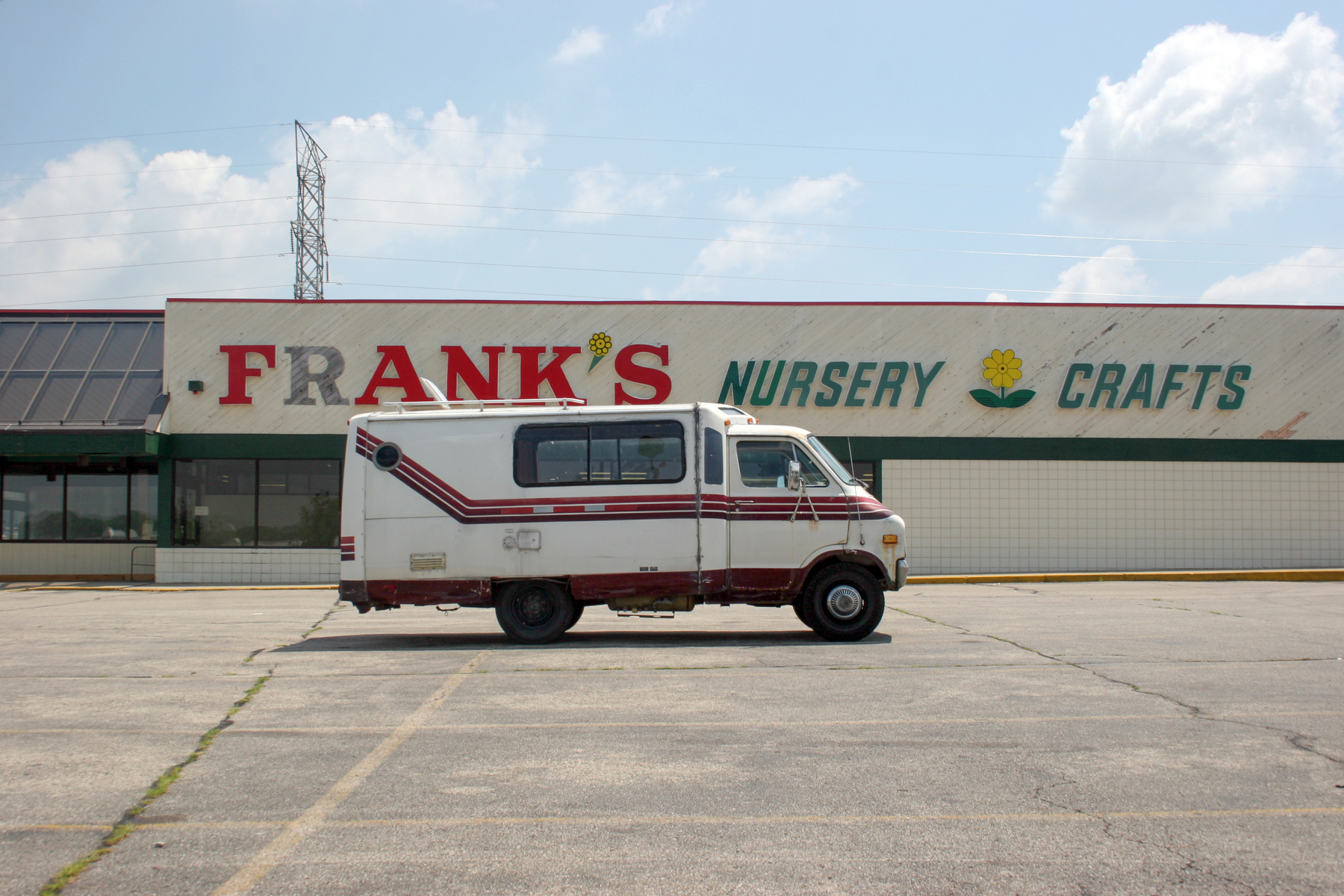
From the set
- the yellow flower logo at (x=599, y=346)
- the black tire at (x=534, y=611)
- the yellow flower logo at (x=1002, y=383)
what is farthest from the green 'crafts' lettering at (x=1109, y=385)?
the black tire at (x=534, y=611)

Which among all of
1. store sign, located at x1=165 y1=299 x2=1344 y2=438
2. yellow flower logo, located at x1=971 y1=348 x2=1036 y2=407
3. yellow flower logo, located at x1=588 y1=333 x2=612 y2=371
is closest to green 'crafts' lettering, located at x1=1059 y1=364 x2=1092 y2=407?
store sign, located at x1=165 y1=299 x2=1344 y2=438

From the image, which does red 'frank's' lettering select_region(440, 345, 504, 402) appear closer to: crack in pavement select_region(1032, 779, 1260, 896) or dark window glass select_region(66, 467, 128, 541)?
dark window glass select_region(66, 467, 128, 541)

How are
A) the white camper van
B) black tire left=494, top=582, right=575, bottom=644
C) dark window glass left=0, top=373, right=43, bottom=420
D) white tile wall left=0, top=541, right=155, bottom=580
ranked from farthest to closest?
white tile wall left=0, top=541, right=155, bottom=580 < dark window glass left=0, top=373, right=43, bottom=420 < black tire left=494, top=582, right=575, bottom=644 < the white camper van

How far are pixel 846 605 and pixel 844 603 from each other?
3 cm

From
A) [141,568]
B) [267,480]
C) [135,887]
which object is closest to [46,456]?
[141,568]

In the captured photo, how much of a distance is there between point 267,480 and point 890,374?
14.2 m

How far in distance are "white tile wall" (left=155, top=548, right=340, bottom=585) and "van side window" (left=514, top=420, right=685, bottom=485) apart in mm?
12102

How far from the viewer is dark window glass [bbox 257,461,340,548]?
2248cm

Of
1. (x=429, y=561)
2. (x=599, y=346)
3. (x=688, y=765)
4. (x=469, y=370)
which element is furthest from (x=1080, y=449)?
(x=688, y=765)

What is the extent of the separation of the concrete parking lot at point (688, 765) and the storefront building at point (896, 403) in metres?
11.0

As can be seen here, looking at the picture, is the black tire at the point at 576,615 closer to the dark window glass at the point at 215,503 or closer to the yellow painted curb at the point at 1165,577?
the yellow painted curb at the point at 1165,577

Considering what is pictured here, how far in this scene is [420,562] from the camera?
11742mm

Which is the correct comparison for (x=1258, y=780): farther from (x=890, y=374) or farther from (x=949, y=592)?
(x=890, y=374)

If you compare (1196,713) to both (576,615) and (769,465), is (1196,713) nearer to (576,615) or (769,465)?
(769,465)
